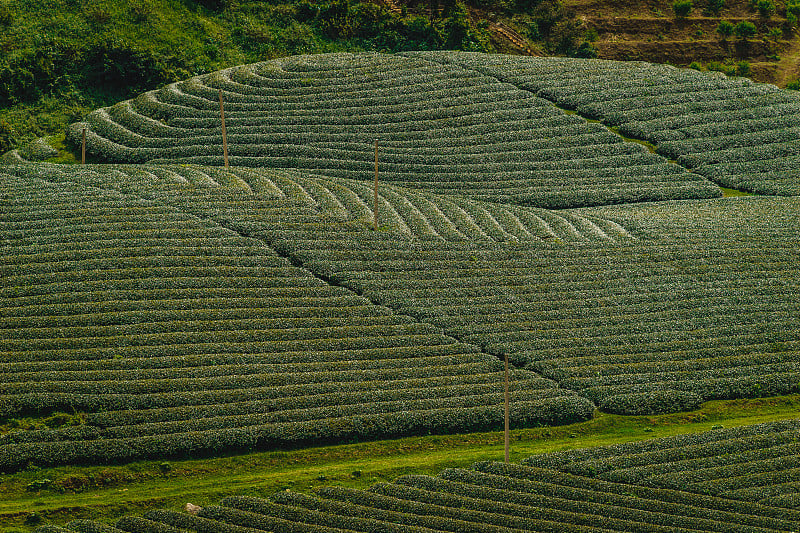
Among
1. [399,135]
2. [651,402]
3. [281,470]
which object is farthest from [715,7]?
[281,470]

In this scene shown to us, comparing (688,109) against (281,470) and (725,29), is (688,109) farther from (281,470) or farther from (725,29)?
(281,470)

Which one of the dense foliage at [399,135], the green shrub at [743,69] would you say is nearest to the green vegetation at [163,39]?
the dense foliage at [399,135]

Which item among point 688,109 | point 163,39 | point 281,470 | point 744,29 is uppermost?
point 744,29

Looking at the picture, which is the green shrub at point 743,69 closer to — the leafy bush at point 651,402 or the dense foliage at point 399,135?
the dense foliage at point 399,135

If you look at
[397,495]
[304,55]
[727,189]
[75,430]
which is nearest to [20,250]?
[75,430]

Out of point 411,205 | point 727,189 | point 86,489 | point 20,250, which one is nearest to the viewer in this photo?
point 86,489

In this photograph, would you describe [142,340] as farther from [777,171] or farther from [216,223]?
[777,171]
